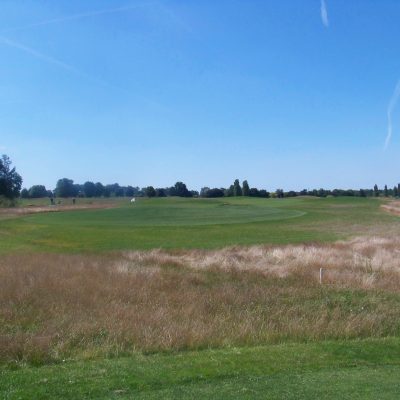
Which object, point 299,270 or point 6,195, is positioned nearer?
point 299,270

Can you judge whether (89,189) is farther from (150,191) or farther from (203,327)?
(203,327)

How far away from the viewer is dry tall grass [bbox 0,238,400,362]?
9.97 metres

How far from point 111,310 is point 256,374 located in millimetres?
6184

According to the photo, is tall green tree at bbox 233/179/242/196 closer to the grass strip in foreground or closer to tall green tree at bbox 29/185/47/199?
tall green tree at bbox 29/185/47/199

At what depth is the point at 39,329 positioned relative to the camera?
1081 centimetres

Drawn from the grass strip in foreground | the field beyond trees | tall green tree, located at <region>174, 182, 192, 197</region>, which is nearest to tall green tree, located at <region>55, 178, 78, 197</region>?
tall green tree, located at <region>174, 182, 192, 197</region>

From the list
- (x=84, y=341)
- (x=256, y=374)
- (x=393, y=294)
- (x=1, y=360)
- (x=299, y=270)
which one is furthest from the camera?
(x=299, y=270)

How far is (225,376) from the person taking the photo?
7062mm

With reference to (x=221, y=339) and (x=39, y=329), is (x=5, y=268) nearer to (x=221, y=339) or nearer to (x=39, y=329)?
(x=39, y=329)

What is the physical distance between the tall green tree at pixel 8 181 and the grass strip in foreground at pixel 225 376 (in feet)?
327

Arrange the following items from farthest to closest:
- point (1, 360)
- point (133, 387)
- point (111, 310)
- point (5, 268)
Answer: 1. point (5, 268)
2. point (111, 310)
3. point (1, 360)
4. point (133, 387)

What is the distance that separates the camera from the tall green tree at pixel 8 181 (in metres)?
101

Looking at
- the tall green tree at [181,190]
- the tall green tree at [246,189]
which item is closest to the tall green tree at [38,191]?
the tall green tree at [181,190]

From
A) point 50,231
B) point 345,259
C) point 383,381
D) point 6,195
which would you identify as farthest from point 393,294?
point 6,195
